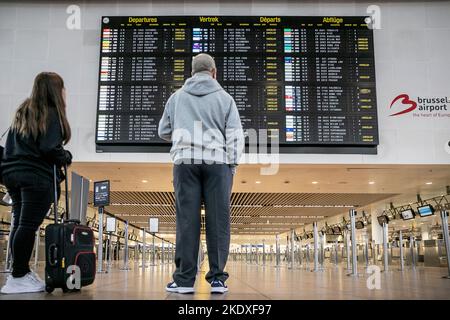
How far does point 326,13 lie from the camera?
6242 millimetres

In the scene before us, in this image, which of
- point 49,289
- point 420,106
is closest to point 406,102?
point 420,106

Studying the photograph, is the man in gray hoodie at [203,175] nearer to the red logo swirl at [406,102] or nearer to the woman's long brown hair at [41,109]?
the woman's long brown hair at [41,109]

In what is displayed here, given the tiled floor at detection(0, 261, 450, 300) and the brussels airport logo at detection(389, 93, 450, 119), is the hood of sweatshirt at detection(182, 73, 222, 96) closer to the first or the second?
the tiled floor at detection(0, 261, 450, 300)

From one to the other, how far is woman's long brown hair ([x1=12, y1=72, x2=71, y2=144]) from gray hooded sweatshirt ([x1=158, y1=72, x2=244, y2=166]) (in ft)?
1.97

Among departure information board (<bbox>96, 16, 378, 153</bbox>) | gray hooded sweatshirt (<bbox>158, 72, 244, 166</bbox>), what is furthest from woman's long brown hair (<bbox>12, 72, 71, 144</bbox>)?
departure information board (<bbox>96, 16, 378, 153</bbox>)

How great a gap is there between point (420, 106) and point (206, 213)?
4758 millimetres

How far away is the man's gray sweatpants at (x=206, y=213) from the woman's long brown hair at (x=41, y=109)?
0.76 metres

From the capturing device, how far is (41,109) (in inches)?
98.6

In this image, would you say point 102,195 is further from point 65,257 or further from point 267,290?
point 267,290

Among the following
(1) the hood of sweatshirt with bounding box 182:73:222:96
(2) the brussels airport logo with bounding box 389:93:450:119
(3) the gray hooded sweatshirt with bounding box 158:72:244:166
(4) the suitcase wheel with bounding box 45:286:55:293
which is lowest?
(4) the suitcase wheel with bounding box 45:286:55:293

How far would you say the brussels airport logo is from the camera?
240 inches

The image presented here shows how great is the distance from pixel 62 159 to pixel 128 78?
3612 mm
